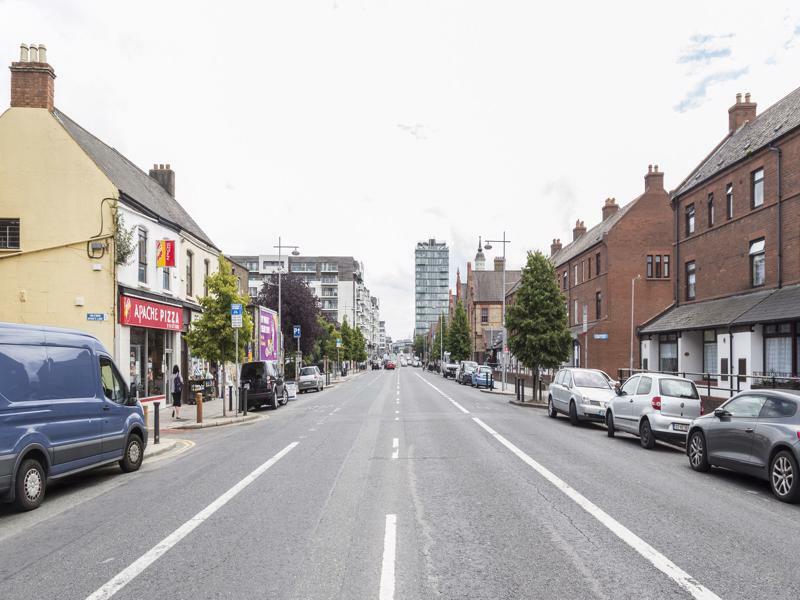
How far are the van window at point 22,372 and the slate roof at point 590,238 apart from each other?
38.1 m

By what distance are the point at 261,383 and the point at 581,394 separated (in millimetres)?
13936

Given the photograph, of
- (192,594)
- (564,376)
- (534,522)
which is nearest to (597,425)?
(564,376)

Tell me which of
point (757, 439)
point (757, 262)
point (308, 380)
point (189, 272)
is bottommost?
point (308, 380)

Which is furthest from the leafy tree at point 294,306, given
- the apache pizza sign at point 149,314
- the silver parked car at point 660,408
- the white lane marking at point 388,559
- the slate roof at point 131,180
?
the white lane marking at point 388,559

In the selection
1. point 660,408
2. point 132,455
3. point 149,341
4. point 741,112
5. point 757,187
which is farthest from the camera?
point 741,112

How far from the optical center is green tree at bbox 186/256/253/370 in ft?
73.8

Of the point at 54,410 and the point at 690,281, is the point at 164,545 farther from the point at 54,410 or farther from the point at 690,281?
the point at 690,281

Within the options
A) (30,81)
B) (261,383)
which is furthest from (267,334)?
(30,81)

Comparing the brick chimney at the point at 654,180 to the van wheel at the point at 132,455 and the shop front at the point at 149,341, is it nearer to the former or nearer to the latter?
the shop front at the point at 149,341

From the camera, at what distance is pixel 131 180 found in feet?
88.7

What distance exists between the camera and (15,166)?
71.4 feet

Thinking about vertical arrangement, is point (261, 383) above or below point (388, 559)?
below

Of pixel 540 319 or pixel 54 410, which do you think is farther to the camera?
pixel 540 319

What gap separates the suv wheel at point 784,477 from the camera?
27.9 feet
